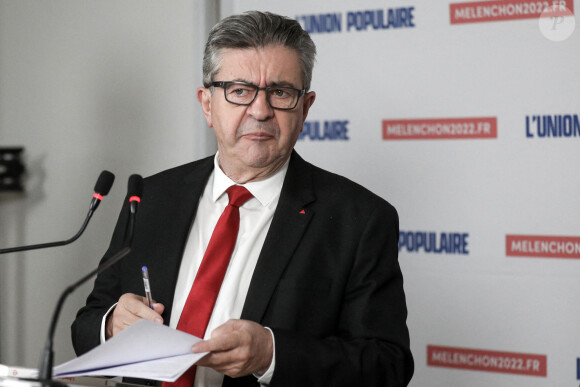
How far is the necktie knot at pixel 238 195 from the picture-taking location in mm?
2013

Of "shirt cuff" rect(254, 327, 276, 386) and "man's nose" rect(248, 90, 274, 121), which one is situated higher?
"man's nose" rect(248, 90, 274, 121)

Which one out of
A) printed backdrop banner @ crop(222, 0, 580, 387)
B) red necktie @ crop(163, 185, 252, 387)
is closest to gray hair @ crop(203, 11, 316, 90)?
red necktie @ crop(163, 185, 252, 387)

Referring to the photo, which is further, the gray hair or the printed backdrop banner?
the printed backdrop banner

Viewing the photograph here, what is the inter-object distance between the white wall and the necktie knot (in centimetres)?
161

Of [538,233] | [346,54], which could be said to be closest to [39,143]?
[346,54]

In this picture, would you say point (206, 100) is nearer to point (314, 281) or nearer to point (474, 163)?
point (314, 281)

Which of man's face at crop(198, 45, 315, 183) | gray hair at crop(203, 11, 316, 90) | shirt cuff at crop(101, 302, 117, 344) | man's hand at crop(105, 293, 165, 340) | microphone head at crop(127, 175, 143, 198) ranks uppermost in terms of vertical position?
gray hair at crop(203, 11, 316, 90)

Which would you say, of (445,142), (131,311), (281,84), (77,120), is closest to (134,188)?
(131,311)

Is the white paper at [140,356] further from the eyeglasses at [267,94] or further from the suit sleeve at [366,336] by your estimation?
the eyeglasses at [267,94]

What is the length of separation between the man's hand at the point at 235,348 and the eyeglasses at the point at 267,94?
642 mm

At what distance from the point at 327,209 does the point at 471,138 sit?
4.08 ft

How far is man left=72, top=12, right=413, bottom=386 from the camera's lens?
181 centimetres

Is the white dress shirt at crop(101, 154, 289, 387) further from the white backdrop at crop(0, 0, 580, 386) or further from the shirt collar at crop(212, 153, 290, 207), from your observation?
the white backdrop at crop(0, 0, 580, 386)

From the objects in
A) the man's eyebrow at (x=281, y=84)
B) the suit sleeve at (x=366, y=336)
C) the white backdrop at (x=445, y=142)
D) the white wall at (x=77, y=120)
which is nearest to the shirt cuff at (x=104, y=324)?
the suit sleeve at (x=366, y=336)
